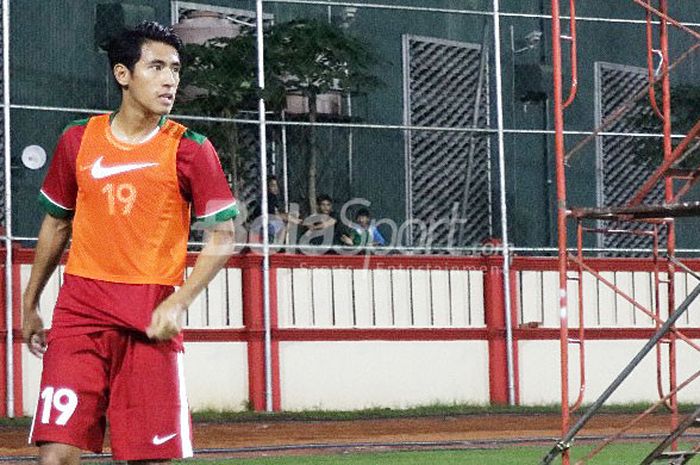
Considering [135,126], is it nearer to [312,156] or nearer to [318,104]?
[312,156]

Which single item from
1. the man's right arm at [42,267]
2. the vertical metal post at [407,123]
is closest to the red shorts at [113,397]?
the man's right arm at [42,267]

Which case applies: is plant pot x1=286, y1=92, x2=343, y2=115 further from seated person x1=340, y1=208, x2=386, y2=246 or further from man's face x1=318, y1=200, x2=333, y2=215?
seated person x1=340, y1=208, x2=386, y2=246

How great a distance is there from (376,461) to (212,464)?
1.20 metres

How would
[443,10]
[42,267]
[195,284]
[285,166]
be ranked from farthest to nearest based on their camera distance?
[443,10] → [285,166] → [42,267] → [195,284]

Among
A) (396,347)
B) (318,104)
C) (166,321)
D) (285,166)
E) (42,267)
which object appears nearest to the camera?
(166,321)

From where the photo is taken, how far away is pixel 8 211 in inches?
672

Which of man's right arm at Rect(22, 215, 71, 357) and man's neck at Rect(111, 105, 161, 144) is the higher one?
man's neck at Rect(111, 105, 161, 144)

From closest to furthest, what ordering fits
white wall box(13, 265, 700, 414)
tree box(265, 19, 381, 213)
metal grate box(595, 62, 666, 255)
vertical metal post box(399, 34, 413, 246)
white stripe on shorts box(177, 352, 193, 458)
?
white stripe on shorts box(177, 352, 193, 458)
white wall box(13, 265, 700, 414)
tree box(265, 19, 381, 213)
vertical metal post box(399, 34, 413, 246)
metal grate box(595, 62, 666, 255)

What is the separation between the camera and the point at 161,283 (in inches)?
229

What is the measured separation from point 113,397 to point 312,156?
516 inches

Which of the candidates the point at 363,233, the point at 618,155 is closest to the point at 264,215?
the point at 363,233

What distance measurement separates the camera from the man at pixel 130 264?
18.7ft

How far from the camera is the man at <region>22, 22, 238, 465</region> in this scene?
570 cm

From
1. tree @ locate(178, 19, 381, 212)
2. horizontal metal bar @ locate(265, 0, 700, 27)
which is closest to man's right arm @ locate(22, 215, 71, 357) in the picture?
tree @ locate(178, 19, 381, 212)
